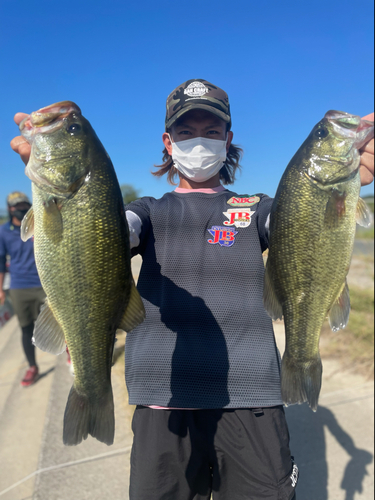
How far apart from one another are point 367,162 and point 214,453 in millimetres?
1646

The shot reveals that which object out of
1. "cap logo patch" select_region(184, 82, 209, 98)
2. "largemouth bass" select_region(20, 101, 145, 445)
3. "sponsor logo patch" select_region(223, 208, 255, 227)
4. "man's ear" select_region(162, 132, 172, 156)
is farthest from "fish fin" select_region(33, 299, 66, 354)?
"cap logo patch" select_region(184, 82, 209, 98)

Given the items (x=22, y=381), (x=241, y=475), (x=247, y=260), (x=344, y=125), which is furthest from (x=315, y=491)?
(x=22, y=381)

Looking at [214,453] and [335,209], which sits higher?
[335,209]

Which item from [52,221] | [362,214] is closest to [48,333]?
[52,221]

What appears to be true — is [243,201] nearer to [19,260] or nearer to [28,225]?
[28,225]

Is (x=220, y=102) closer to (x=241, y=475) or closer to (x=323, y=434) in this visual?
(x=241, y=475)

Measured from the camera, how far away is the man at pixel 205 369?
65.7 inches

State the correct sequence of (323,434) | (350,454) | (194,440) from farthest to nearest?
(323,434)
(350,454)
(194,440)

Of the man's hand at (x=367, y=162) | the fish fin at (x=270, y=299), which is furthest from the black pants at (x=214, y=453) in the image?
the man's hand at (x=367, y=162)

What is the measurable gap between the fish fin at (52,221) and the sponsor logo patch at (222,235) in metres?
0.84

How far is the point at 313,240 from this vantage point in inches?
57.8

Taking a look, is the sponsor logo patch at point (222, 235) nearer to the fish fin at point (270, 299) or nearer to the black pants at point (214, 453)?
the fish fin at point (270, 299)

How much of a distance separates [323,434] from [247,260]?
9.11 ft

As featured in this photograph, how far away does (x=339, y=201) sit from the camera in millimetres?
1497
